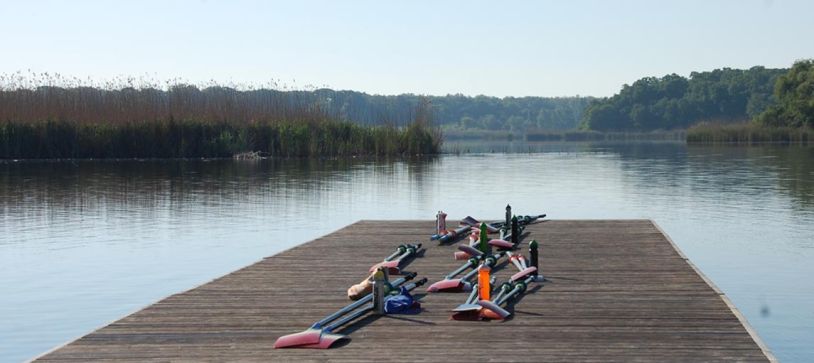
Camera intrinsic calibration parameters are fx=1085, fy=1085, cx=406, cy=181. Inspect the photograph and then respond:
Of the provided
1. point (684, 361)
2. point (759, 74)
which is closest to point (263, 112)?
point (684, 361)

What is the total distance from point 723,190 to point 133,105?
3052 centimetres

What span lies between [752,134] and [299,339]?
253 ft

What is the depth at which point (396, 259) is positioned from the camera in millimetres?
14891

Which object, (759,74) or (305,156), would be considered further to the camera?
(759,74)

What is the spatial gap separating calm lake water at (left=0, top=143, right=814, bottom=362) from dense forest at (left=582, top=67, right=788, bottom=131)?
104506 millimetres

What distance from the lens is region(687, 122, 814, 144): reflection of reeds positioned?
264ft

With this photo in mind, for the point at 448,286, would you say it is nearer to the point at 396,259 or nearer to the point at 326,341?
the point at 396,259

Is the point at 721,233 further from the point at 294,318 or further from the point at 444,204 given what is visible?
the point at 294,318

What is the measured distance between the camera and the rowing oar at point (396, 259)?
13953 millimetres

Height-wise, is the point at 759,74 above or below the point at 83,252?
above

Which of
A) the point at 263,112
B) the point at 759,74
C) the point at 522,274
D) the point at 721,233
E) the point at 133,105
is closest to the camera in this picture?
the point at 522,274

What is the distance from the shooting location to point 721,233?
21.1 meters

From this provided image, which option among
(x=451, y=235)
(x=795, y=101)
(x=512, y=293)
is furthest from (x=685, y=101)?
(x=512, y=293)

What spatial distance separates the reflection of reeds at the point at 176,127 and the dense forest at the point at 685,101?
94.6 metres
